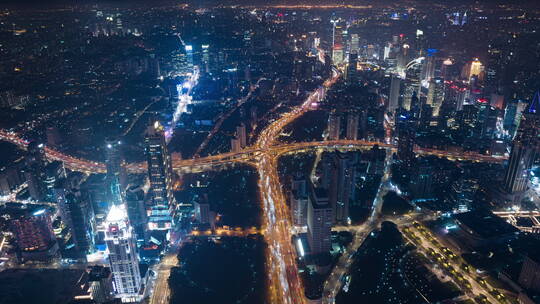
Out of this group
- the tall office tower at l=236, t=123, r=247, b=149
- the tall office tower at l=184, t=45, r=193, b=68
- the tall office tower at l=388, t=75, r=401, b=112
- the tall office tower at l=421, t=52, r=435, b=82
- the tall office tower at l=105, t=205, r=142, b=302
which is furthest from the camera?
the tall office tower at l=184, t=45, r=193, b=68

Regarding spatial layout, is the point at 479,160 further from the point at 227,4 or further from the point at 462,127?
the point at 227,4

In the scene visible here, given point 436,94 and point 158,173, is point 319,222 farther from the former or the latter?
point 436,94

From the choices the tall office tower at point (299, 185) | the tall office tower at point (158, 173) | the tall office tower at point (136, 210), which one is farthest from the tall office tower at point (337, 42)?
the tall office tower at point (136, 210)

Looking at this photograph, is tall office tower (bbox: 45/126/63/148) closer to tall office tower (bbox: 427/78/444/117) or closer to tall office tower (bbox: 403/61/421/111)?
tall office tower (bbox: 403/61/421/111)

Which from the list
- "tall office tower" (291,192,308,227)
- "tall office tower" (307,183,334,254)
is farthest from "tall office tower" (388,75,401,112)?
"tall office tower" (307,183,334,254)

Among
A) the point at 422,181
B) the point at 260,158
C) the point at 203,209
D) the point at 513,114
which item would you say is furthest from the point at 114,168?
the point at 513,114

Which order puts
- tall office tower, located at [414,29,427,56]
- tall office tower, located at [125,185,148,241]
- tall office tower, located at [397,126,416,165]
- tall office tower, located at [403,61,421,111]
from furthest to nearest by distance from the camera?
tall office tower, located at [414,29,427,56] → tall office tower, located at [403,61,421,111] → tall office tower, located at [397,126,416,165] → tall office tower, located at [125,185,148,241]

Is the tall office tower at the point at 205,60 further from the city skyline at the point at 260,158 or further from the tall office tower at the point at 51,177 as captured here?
the tall office tower at the point at 51,177
